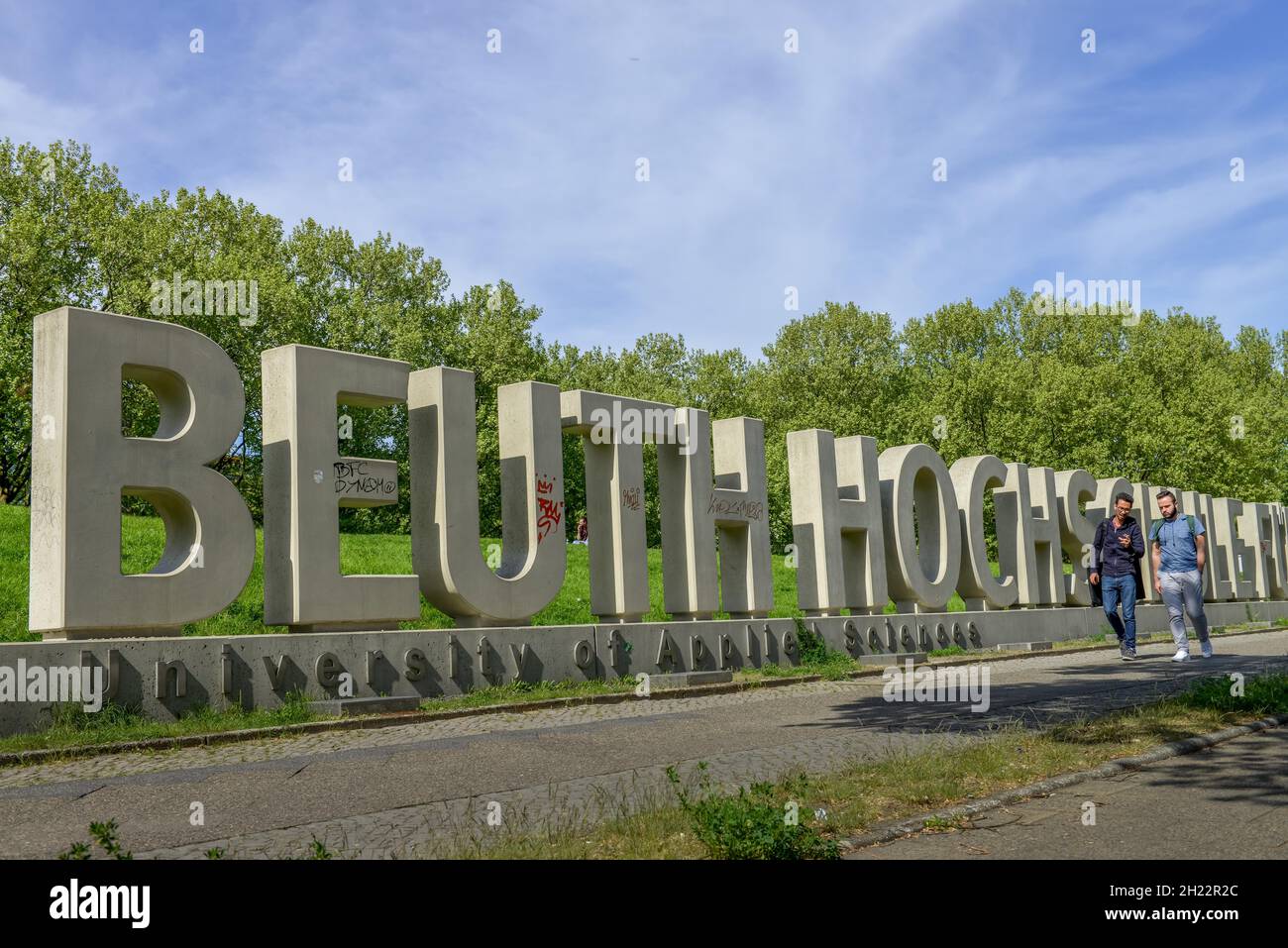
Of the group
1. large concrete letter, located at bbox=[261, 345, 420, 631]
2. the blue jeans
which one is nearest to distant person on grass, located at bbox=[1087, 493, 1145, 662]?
the blue jeans

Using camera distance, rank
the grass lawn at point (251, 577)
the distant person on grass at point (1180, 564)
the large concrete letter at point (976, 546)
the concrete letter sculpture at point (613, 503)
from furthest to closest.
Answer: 1. the large concrete letter at point (976, 546)
2. the grass lawn at point (251, 577)
3. the concrete letter sculpture at point (613, 503)
4. the distant person on grass at point (1180, 564)

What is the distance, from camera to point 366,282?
157 feet

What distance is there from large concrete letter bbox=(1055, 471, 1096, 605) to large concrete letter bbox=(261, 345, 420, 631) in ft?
60.5

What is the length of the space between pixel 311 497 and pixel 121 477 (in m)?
2.12

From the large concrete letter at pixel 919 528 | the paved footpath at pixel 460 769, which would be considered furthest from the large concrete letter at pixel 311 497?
the large concrete letter at pixel 919 528

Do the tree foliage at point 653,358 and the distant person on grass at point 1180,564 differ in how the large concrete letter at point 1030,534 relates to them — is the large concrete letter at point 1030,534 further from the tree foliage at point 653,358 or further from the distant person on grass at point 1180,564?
the tree foliage at point 653,358

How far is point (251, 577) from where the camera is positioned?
20406 millimetres

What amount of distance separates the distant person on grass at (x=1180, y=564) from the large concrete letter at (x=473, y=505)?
26.5ft

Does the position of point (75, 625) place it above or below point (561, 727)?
above

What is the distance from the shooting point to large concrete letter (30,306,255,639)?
36.1ft

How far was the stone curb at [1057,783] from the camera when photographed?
5.77 metres
